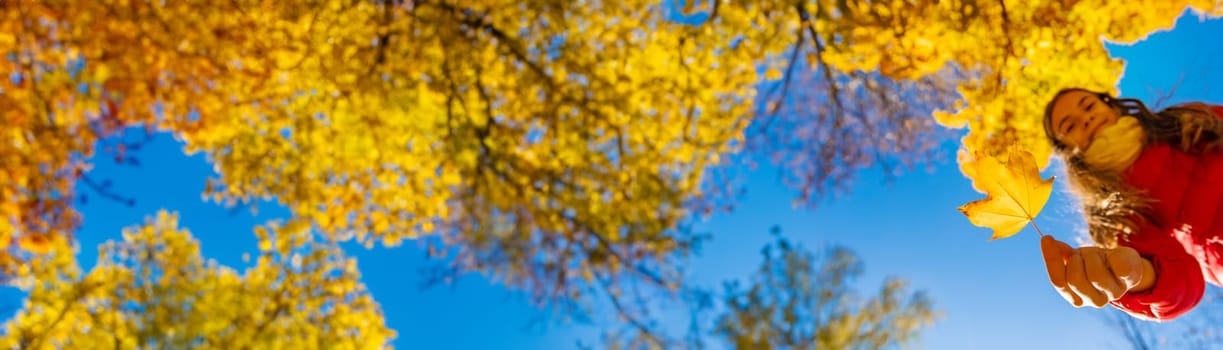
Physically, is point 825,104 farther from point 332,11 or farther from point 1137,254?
point 1137,254

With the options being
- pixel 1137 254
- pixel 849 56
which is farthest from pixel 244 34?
pixel 1137 254

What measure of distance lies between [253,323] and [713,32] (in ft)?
21.3

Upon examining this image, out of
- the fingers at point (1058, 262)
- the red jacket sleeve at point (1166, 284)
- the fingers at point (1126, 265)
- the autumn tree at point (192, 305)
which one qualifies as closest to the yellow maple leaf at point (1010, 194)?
the fingers at point (1058, 262)

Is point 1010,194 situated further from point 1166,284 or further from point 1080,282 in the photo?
point 1166,284

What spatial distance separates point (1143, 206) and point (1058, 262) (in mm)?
491

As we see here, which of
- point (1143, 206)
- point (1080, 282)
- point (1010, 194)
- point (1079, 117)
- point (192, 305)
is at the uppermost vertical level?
point (192, 305)

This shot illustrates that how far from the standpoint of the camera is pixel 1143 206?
202 cm

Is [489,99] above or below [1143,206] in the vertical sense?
above

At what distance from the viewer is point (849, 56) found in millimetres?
4719

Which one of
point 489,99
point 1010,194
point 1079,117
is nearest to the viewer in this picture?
point 1010,194

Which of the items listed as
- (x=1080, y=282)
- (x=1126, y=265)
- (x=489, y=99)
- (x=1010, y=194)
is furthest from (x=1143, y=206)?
(x=489, y=99)

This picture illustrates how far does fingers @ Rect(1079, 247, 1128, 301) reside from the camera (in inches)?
68.0

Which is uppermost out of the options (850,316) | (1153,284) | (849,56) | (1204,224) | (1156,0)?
(850,316)

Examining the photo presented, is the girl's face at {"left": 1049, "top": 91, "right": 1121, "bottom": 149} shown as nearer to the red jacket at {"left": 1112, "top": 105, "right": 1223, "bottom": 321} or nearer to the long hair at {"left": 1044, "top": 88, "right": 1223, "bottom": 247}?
the long hair at {"left": 1044, "top": 88, "right": 1223, "bottom": 247}
